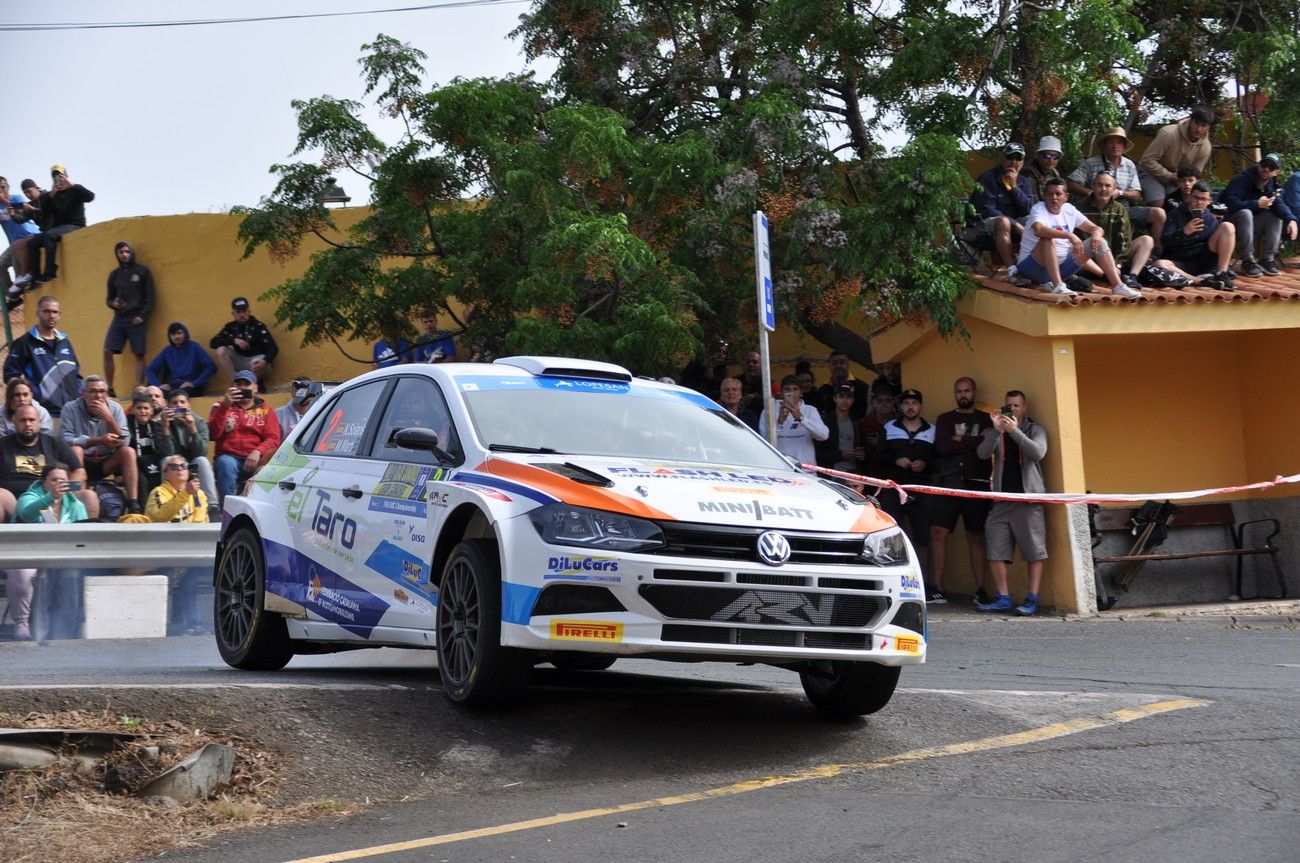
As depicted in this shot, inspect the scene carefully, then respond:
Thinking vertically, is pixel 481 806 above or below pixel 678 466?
below

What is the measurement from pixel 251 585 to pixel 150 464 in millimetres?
5942

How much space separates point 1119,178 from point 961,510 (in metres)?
4.19

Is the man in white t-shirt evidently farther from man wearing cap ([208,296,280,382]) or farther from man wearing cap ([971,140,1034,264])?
man wearing cap ([208,296,280,382])

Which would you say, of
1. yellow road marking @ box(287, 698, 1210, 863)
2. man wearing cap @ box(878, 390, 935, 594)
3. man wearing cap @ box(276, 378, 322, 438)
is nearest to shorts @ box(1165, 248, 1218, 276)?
man wearing cap @ box(878, 390, 935, 594)

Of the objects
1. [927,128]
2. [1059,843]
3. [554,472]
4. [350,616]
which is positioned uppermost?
[927,128]

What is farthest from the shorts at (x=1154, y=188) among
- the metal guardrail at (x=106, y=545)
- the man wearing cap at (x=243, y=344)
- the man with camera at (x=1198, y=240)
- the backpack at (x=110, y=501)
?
the backpack at (x=110, y=501)

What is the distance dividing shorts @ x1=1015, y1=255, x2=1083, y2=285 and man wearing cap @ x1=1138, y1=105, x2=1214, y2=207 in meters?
2.18

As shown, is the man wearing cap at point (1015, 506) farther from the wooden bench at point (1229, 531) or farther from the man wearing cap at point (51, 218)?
the man wearing cap at point (51, 218)

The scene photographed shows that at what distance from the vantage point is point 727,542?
23.2ft

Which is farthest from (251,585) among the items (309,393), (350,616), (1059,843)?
(309,393)

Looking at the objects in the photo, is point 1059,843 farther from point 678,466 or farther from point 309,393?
point 309,393

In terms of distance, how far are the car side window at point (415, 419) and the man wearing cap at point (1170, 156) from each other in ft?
37.2

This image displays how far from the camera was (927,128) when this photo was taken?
17.6 metres

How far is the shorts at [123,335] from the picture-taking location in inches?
853
